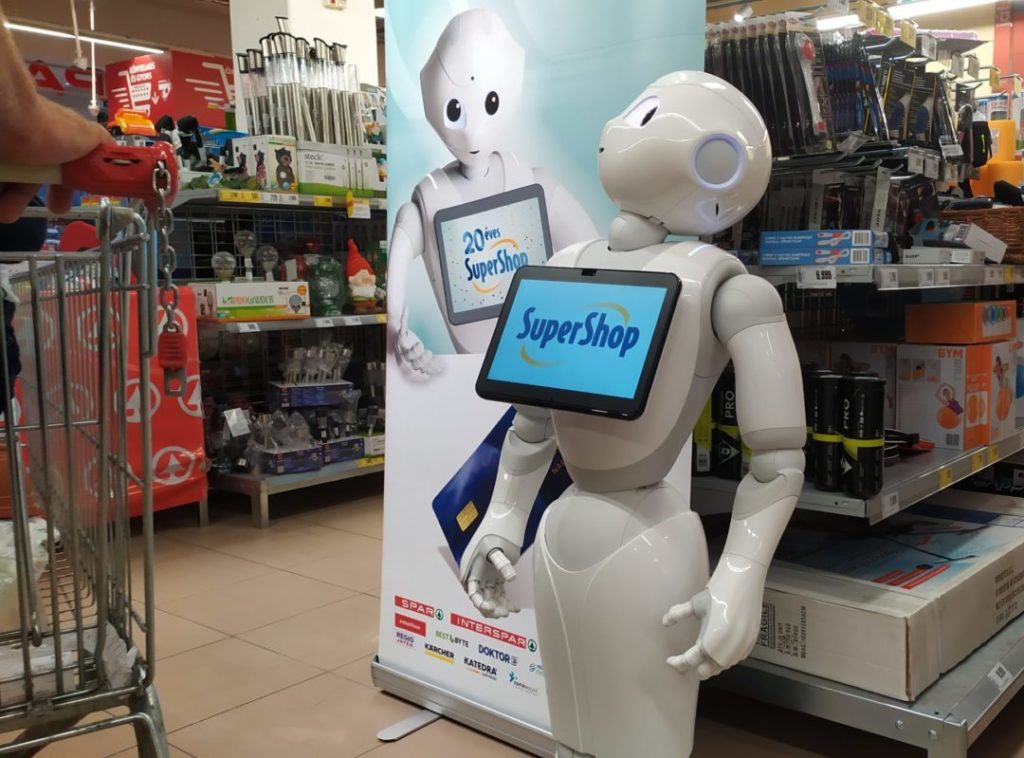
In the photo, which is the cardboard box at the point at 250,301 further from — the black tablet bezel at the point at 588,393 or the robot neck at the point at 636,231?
the robot neck at the point at 636,231

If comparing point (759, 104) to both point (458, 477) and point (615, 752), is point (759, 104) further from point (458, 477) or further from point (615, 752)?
point (615, 752)

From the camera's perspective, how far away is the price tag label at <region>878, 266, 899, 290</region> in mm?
2188

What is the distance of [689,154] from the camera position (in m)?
1.50

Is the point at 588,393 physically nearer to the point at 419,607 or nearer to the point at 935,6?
the point at 419,607

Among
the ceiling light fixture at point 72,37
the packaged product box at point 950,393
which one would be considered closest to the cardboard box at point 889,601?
the packaged product box at point 950,393

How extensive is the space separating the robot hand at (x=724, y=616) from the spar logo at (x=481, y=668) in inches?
40.8

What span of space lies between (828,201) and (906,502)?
78cm

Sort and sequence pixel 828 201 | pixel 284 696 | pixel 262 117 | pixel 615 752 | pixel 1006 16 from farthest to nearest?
1. pixel 1006 16
2. pixel 262 117
3. pixel 284 696
4. pixel 828 201
5. pixel 615 752

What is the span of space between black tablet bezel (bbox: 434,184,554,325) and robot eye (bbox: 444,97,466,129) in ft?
0.62

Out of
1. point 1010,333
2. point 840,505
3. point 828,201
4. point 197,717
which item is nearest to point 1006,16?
point 1010,333

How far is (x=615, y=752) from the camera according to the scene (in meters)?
1.56

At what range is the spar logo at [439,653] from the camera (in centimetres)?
248

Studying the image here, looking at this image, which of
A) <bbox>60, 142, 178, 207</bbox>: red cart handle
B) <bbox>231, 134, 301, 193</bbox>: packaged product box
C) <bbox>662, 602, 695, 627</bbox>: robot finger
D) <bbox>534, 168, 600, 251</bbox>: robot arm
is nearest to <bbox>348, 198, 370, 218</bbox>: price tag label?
<bbox>231, 134, 301, 193</bbox>: packaged product box

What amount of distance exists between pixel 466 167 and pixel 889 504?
124 cm
